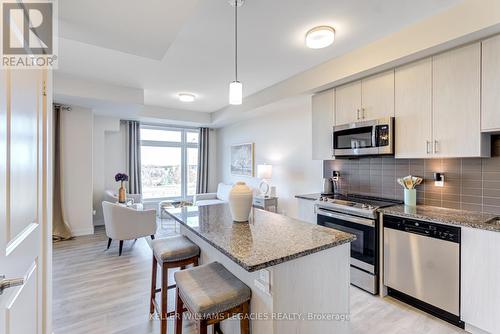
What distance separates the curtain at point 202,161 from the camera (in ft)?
22.6

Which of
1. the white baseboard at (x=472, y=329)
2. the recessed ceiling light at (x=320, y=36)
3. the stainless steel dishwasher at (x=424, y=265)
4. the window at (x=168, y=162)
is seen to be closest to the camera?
the white baseboard at (x=472, y=329)

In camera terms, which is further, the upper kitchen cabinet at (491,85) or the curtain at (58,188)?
the curtain at (58,188)

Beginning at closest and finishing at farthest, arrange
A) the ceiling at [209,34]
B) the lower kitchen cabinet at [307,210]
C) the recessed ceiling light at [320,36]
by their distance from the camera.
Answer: the ceiling at [209,34] → the recessed ceiling light at [320,36] → the lower kitchen cabinet at [307,210]

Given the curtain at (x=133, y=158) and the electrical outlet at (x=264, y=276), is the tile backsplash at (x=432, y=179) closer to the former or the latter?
the electrical outlet at (x=264, y=276)

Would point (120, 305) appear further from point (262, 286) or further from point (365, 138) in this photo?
point (365, 138)

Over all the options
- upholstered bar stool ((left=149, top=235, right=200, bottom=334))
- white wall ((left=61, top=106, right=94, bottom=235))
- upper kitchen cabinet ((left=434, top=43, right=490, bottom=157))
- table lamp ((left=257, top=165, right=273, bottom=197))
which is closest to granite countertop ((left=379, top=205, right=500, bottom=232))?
upper kitchen cabinet ((left=434, top=43, right=490, bottom=157))

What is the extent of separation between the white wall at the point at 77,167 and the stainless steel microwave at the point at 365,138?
4.47m

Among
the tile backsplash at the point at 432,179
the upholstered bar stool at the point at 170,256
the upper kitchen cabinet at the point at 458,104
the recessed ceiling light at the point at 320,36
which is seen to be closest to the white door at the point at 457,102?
the upper kitchen cabinet at the point at 458,104

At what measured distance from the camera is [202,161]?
6938 millimetres

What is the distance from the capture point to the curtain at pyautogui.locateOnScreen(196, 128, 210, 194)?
6.90 meters

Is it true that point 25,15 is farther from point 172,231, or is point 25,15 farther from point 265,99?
point 172,231

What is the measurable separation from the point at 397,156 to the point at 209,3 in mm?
2355

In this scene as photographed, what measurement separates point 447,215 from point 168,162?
6.08m

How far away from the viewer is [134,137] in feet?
19.4
